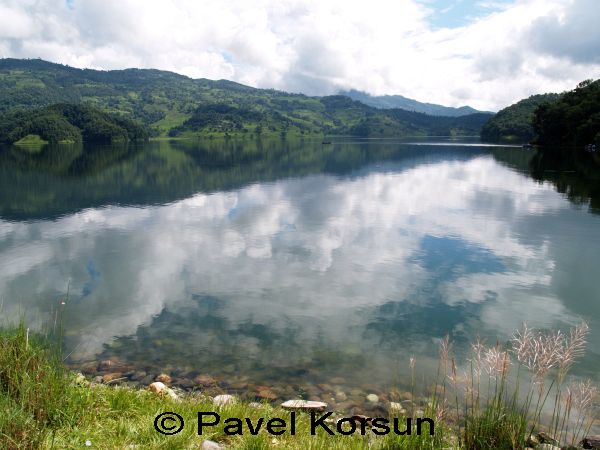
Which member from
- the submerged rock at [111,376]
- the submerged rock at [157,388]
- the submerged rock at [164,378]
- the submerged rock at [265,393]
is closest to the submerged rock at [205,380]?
the submerged rock at [164,378]

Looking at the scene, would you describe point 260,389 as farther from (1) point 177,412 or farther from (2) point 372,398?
(1) point 177,412

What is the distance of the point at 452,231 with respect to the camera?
36562mm

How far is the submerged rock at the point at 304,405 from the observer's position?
477 inches

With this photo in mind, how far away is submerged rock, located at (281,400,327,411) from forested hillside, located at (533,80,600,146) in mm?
129272

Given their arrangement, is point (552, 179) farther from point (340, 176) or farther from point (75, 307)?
point (75, 307)

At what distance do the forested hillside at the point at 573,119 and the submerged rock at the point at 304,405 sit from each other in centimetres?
12927

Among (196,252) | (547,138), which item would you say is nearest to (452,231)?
(196,252)

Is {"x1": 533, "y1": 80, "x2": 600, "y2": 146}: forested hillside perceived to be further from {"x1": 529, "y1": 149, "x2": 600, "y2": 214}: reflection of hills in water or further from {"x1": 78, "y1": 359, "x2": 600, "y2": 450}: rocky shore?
{"x1": 78, "y1": 359, "x2": 600, "y2": 450}: rocky shore

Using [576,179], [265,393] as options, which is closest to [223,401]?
[265,393]

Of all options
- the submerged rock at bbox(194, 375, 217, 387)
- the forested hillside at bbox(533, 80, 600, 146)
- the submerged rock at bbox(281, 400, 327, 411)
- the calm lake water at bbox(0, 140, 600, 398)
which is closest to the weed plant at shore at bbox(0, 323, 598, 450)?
the submerged rock at bbox(281, 400, 327, 411)

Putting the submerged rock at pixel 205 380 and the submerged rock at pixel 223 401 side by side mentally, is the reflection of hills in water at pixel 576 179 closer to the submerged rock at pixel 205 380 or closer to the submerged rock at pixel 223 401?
the submerged rock at pixel 205 380

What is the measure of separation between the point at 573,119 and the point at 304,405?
15255 cm

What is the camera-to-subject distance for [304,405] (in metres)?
12.2

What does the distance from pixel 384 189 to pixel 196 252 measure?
127 feet
